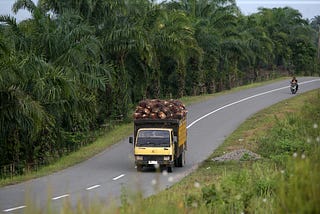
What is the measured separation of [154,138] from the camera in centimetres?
2414

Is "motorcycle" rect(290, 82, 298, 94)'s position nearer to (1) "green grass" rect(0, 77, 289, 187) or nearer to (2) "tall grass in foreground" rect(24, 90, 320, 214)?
(1) "green grass" rect(0, 77, 289, 187)

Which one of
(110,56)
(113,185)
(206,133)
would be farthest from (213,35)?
(113,185)

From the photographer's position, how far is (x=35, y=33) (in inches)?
1230

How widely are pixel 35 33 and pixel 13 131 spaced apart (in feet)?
24.5

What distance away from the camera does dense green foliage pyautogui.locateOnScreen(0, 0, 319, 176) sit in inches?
1011

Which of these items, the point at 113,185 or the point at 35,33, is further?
the point at 35,33

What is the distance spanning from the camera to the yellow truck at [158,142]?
2369 cm

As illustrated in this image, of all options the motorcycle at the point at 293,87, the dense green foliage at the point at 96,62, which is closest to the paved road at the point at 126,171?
the motorcycle at the point at 293,87

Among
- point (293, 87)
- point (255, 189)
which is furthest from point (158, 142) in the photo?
point (293, 87)

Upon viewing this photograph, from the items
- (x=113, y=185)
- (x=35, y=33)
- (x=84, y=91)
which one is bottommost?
(x=113, y=185)

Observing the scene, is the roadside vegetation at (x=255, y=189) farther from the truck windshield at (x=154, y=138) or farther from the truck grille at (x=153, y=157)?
the truck windshield at (x=154, y=138)

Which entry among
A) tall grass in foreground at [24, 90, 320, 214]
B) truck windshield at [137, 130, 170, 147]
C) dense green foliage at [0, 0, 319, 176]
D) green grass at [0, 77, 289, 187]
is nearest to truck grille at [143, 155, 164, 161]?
truck windshield at [137, 130, 170, 147]

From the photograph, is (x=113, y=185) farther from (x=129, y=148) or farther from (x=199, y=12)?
(x=199, y=12)

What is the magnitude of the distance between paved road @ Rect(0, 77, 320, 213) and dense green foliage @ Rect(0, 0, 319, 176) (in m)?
2.65
